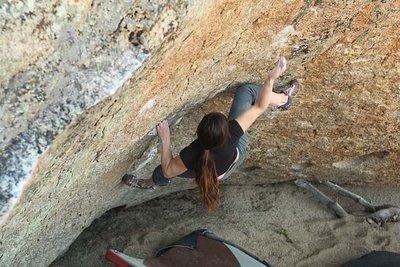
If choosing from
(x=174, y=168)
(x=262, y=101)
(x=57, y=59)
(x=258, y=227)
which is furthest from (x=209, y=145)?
(x=258, y=227)

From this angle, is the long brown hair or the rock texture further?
the long brown hair

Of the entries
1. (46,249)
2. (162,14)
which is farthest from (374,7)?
(46,249)

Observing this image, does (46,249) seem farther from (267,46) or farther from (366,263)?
(366,263)

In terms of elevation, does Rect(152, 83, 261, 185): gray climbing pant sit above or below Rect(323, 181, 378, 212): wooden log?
above

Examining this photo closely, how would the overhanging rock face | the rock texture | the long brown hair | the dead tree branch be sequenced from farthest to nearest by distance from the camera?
1. the dead tree branch
2. the long brown hair
3. the overhanging rock face
4. the rock texture

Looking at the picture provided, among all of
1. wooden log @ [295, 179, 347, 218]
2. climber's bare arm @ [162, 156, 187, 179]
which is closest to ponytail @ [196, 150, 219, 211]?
climber's bare arm @ [162, 156, 187, 179]

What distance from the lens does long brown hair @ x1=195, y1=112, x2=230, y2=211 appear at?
337cm

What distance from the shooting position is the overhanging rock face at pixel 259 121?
3012mm

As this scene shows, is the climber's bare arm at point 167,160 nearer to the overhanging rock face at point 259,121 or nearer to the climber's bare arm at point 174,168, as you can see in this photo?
the climber's bare arm at point 174,168

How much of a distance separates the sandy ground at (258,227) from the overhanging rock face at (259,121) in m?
0.38

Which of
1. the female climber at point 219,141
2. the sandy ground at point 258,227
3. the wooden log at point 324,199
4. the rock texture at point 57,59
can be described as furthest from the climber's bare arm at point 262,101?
the wooden log at point 324,199

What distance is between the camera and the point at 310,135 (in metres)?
4.86

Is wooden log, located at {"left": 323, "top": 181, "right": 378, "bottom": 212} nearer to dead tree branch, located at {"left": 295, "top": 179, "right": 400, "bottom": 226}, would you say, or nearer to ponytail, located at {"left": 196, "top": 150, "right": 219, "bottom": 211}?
dead tree branch, located at {"left": 295, "top": 179, "right": 400, "bottom": 226}

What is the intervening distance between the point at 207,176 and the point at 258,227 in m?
2.04
